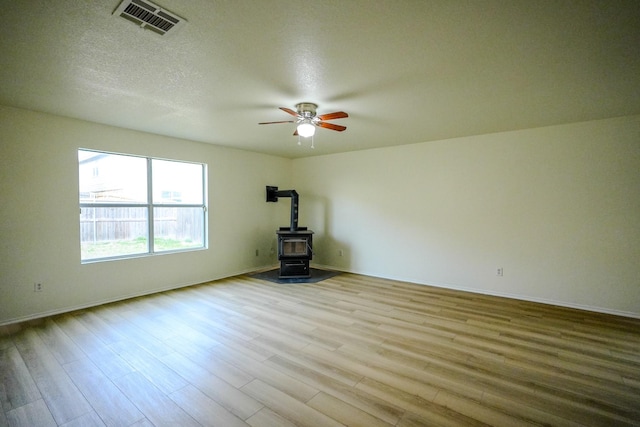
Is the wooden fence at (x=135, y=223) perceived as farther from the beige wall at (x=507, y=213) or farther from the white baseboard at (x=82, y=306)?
the beige wall at (x=507, y=213)

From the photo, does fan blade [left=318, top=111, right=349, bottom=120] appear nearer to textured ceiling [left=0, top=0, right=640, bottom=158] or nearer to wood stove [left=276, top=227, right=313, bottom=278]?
textured ceiling [left=0, top=0, right=640, bottom=158]

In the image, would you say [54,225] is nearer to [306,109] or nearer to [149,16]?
[149,16]

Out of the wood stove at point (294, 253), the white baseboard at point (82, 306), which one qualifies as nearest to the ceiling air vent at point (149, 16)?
the white baseboard at point (82, 306)

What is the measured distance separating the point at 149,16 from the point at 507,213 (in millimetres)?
4691

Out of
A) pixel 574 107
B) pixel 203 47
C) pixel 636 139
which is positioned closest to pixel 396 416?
pixel 203 47

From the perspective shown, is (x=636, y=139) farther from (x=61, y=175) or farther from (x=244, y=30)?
(x=61, y=175)

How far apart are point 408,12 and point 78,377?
345 centimetres

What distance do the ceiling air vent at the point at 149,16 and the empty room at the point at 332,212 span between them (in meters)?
0.02

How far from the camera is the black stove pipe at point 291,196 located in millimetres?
5488

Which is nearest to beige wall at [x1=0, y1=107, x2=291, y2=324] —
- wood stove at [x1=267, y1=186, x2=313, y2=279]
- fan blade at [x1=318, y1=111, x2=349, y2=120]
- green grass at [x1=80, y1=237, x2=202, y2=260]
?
green grass at [x1=80, y1=237, x2=202, y2=260]

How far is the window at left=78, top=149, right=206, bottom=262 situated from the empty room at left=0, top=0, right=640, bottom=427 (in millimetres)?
31

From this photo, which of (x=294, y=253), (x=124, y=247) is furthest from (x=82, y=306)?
(x=294, y=253)

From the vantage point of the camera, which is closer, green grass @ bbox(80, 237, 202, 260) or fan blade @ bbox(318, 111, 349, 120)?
fan blade @ bbox(318, 111, 349, 120)

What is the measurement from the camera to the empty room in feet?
Result: 5.82
